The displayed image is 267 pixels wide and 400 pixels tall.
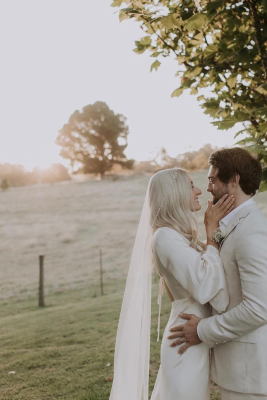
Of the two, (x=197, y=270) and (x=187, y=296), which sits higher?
(x=197, y=270)

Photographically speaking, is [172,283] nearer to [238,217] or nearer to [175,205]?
[175,205]

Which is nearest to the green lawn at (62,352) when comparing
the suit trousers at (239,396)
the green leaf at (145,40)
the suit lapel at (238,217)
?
the suit trousers at (239,396)

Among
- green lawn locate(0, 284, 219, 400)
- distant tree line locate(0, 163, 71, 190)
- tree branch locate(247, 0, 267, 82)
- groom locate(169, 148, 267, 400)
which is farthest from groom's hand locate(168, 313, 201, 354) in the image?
distant tree line locate(0, 163, 71, 190)

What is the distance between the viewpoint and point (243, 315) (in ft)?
8.52

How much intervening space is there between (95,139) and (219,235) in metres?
68.1

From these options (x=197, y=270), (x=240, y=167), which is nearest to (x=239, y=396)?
(x=197, y=270)

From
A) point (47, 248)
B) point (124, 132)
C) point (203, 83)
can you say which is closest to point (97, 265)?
point (47, 248)

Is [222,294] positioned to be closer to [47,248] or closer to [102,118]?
[47,248]

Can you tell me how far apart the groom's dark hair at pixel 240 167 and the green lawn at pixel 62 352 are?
366 cm

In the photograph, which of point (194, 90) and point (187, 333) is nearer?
point (187, 333)

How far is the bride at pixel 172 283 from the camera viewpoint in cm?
279

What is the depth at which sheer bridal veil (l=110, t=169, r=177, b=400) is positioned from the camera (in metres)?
3.28

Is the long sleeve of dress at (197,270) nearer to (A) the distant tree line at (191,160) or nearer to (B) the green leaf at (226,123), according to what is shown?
(B) the green leaf at (226,123)

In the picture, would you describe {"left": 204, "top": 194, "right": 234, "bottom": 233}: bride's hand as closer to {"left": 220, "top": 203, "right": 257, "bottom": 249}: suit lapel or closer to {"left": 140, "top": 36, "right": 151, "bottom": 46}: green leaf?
{"left": 220, "top": 203, "right": 257, "bottom": 249}: suit lapel
